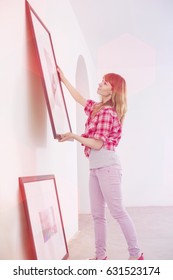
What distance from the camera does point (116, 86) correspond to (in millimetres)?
2045

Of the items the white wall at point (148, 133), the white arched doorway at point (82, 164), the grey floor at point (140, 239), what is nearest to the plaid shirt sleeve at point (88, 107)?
the grey floor at point (140, 239)

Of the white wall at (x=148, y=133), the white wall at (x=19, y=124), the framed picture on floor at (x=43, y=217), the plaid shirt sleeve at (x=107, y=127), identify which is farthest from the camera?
the white wall at (x=148, y=133)

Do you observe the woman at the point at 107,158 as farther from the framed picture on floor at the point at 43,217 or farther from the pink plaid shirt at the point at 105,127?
the framed picture on floor at the point at 43,217

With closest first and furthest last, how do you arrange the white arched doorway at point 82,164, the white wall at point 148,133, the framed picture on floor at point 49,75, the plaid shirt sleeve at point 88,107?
the framed picture on floor at point 49,75, the plaid shirt sleeve at point 88,107, the white arched doorway at point 82,164, the white wall at point 148,133

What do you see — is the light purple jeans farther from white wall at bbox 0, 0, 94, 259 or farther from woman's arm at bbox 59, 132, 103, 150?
white wall at bbox 0, 0, 94, 259

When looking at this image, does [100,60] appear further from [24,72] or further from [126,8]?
[24,72]

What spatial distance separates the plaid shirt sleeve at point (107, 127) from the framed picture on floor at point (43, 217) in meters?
0.35

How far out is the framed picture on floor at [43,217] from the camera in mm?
1577

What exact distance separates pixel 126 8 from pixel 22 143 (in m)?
2.47

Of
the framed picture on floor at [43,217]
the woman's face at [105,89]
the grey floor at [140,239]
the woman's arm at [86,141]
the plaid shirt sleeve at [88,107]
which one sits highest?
the woman's face at [105,89]

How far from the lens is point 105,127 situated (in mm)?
1941
